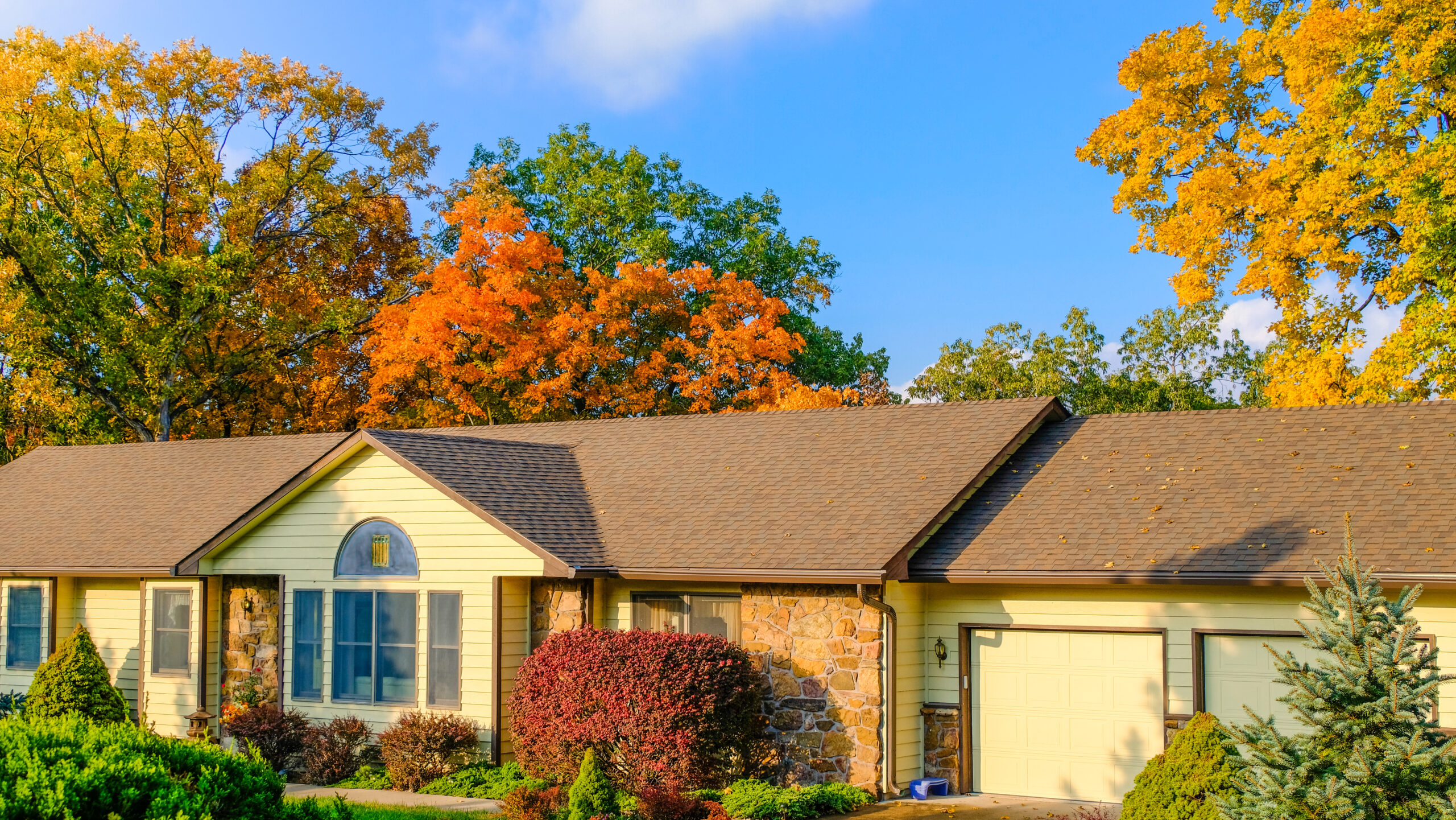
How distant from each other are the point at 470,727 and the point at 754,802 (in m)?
3.89

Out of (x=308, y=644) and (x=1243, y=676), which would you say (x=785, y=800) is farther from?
(x=308, y=644)

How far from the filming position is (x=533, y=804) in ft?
37.3

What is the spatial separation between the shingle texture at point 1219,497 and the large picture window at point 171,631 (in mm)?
10258

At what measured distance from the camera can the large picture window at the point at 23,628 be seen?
18641mm

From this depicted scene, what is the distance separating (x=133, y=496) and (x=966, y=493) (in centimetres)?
1376

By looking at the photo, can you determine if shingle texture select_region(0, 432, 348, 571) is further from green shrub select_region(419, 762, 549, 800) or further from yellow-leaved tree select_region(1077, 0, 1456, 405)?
yellow-leaved tree select_region(1077, 0, 1456, 405)

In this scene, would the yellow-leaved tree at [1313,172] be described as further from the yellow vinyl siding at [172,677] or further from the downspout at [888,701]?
the yellow vinyl siding at [172,677]

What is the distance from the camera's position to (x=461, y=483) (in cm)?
1511

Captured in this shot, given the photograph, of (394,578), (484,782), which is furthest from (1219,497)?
(394,578)

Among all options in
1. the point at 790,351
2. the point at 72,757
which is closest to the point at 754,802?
the point at 72,757

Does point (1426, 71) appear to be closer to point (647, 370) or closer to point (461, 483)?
point (461, 483)

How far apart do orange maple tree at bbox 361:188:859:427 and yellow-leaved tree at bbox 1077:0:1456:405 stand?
907cm

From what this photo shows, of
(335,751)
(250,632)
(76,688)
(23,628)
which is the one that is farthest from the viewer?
(23,628)

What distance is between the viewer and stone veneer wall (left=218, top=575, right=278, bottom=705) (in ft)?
54.0
